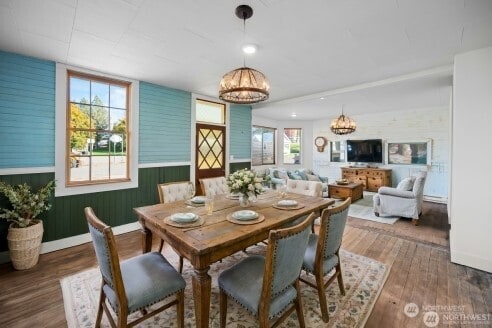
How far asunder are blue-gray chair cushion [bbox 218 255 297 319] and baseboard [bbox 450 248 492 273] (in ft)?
8.65

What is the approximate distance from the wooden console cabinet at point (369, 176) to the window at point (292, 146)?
6.33ft

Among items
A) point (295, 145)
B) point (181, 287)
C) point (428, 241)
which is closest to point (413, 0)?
point (181, 287)

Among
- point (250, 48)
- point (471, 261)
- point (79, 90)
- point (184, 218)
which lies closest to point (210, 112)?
point (79, 90)

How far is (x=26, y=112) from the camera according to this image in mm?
2961

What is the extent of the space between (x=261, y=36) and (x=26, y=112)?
321cm

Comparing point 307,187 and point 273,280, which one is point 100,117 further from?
point 273,280

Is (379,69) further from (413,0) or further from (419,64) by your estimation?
(413,0)

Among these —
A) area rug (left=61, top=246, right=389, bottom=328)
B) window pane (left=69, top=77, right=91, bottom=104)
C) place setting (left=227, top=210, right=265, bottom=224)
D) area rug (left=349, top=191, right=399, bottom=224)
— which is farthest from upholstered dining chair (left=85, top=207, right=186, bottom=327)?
area rug (left=349, top=191, right=399, bottom=224)

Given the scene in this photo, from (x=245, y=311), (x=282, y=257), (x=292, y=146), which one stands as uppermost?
(x=292, y=146)

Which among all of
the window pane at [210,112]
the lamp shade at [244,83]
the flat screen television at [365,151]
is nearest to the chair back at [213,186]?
the lamp shade at [244,83]

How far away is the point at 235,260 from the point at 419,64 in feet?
12.5

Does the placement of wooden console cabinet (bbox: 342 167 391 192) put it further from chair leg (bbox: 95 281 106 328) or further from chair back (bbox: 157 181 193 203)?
chair leg (bbox: 95 281 106 328)

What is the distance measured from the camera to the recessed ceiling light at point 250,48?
8.79 feet

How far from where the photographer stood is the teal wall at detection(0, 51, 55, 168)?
2.84 meters
